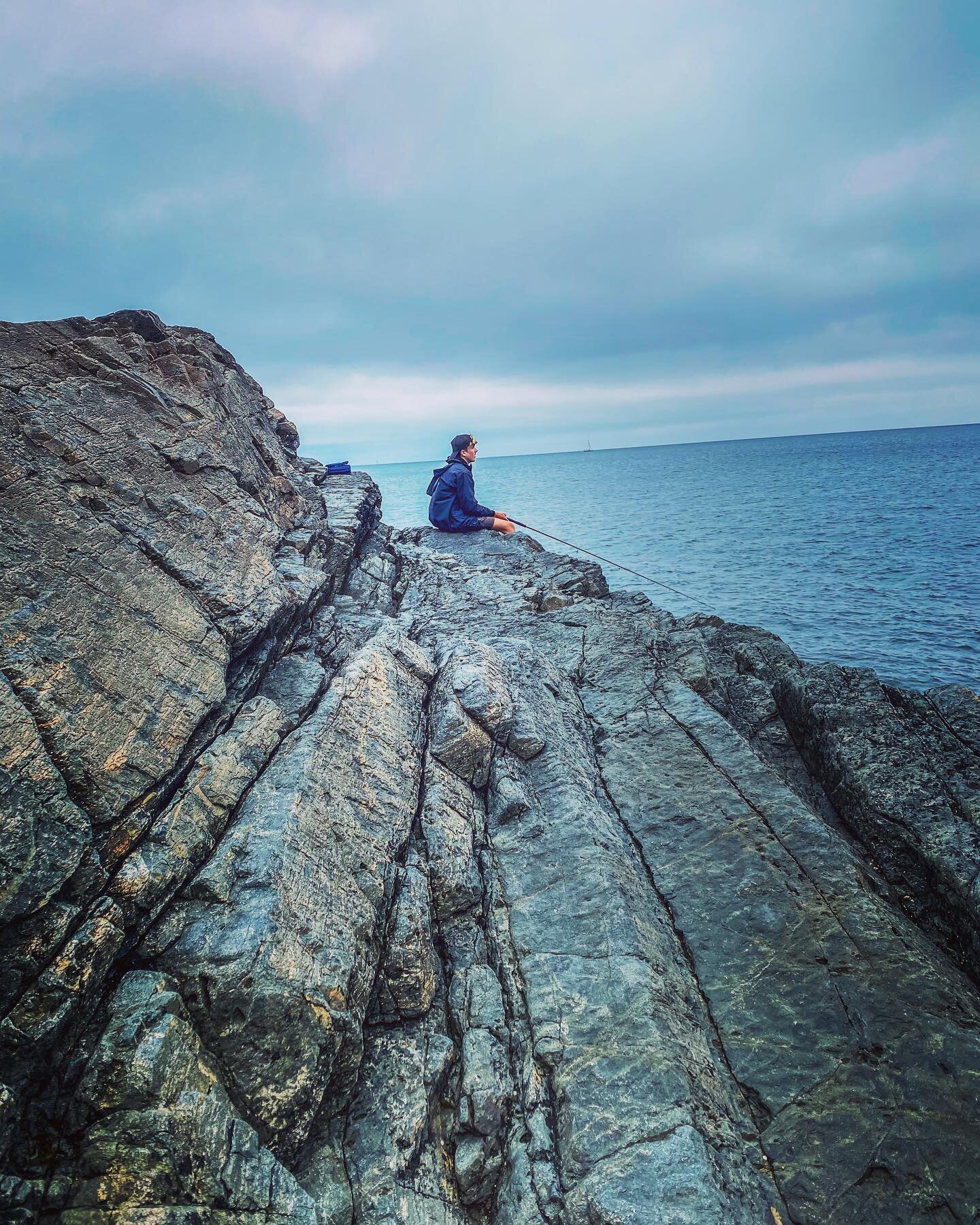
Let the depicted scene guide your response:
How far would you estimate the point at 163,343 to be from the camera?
1166cm

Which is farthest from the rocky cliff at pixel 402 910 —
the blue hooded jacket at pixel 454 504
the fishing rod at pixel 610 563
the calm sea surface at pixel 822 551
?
the calm sea surface at pixel 822 551

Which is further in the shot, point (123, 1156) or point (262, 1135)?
point (262, 1135)

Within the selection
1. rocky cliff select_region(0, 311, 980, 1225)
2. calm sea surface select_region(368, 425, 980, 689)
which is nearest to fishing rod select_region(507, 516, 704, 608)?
calm sea surface select_region(368, 425, 980, 689)

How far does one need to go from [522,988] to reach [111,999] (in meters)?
3.81

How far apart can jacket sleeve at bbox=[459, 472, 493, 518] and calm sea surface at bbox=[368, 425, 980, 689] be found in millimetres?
13404

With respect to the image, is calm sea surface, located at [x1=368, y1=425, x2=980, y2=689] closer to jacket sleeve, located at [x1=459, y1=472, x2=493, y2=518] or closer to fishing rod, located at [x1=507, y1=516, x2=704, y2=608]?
fishing rod, located at [x1=507, y1=516, x2=704, y2=608]

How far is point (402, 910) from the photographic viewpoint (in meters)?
5.94

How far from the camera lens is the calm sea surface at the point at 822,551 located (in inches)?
867

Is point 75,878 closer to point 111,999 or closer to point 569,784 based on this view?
point 111,999

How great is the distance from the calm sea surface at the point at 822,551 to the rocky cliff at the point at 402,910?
14052 mm

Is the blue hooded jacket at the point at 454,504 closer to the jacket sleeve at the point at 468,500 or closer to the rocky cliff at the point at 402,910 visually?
the jacket sleeve at the point at 468,500

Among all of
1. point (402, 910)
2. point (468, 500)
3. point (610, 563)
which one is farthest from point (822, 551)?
point (402, 910)

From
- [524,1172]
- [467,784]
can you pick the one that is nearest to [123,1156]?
[524,1172]

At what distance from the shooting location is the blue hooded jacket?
1800cm
